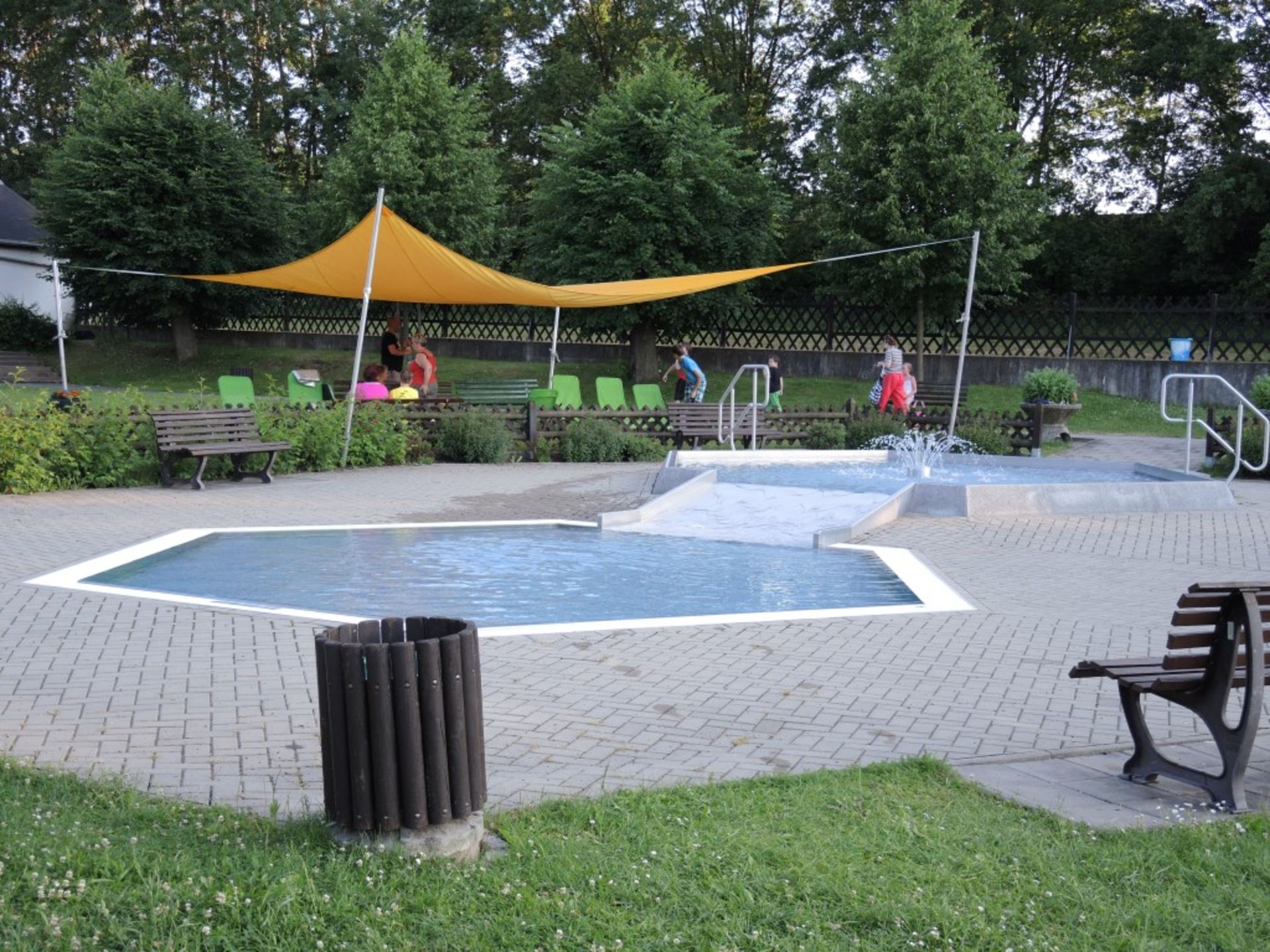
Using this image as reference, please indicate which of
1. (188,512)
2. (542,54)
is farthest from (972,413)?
(542,54)

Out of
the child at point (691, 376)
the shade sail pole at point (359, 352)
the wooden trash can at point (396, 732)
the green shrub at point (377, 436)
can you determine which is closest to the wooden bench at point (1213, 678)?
the wooden trash can at point (396, 732)

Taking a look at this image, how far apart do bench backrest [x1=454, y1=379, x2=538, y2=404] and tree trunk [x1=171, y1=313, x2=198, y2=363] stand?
16921mm

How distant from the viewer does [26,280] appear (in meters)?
40.2

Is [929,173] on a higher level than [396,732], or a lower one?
→ higher

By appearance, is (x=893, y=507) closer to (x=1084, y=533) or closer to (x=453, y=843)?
(x=1084, y=533)

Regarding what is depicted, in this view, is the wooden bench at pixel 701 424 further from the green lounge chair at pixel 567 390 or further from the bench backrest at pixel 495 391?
the green lounge chair at pixel 567 390

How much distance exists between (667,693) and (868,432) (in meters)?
13.1

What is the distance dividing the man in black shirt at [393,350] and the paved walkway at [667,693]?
13914 mm

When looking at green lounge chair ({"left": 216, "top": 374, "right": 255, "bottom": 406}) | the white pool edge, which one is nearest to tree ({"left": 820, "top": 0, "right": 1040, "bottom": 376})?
green lounge chair ({"left": 216, "top": 374, "right": 255, "bottom": 406})

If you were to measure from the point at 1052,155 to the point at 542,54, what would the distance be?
17423mm

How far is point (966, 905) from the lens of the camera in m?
3.45

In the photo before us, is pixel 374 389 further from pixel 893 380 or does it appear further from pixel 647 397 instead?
pixel 893 380

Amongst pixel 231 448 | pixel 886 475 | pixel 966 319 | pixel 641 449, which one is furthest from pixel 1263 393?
pixel 231 448

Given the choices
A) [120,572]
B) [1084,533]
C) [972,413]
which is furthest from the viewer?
[972,413]
